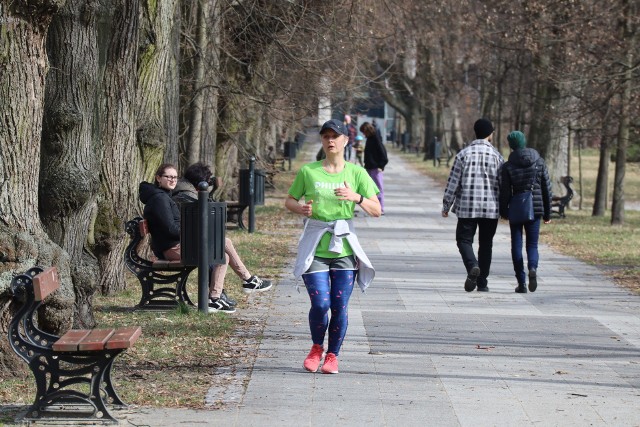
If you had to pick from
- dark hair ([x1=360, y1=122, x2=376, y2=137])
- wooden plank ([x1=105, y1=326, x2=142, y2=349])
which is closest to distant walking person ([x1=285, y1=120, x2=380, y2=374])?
wooden plank ([x1=105, y1=326, x2=142, y2=349])

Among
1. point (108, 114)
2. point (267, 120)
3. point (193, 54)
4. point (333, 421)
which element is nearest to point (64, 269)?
point (333, 421)

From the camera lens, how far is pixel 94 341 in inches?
261

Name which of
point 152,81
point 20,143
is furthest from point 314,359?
point 152,81

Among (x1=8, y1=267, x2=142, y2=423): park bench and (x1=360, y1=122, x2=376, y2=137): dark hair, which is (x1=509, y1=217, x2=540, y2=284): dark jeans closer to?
(x1=8, y1=267, x2=142, y2=423): park bench

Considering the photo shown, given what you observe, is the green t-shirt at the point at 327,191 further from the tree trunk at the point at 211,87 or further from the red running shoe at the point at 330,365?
the tree trunk at the point at 211,87

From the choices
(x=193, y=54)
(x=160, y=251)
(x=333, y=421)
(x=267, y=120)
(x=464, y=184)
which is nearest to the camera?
(x=333, y=421)

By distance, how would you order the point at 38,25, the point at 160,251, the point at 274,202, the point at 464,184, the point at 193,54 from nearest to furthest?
the point at 38,25, the point at 160,251, the point at 464,184, the point at 193,54, the point at 274,202

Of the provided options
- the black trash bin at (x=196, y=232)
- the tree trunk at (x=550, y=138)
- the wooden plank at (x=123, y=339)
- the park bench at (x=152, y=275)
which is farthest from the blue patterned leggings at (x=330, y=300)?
the tree trunk at (x=550, y=138)

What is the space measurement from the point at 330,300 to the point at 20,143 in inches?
86.4

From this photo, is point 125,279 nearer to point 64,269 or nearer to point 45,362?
point 64,269

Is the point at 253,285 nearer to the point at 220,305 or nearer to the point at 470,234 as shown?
the point at 220,305

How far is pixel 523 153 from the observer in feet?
41.1

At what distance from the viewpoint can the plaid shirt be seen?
12359 mm

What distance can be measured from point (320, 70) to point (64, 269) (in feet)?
38.8
